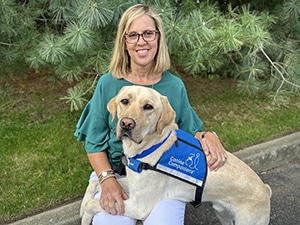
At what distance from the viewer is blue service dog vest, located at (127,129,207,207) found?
2533 millimetres

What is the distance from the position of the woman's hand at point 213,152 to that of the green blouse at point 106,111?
25 cm

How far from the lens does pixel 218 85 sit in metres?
5.75

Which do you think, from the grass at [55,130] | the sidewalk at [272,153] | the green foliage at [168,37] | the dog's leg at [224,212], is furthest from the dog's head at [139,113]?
the sidewalk at [272,153]

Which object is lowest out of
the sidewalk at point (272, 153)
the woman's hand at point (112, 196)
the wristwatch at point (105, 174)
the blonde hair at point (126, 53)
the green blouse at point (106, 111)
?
the sidewalk at point (272, 153)

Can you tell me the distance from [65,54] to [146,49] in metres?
1.07

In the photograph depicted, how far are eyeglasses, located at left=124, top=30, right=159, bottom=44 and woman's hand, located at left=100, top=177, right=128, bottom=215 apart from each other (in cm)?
95

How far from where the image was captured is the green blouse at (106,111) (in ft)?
8.92

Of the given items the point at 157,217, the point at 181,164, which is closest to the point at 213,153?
the point at 181,164

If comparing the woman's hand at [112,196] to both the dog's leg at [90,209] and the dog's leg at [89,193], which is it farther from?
the dog's leg at [89,193]

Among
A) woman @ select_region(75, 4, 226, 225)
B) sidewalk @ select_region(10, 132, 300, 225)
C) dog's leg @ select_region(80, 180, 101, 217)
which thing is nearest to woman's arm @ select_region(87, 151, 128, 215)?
woman @ select_region(75, 4, 226, 225)

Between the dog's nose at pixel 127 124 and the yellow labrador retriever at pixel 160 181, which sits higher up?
the dog's nose at pixel 127 124

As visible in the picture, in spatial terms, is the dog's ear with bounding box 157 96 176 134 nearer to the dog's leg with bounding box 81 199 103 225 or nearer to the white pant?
the white pant

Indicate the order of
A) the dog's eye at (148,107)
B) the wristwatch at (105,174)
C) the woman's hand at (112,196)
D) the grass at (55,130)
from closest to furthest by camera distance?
the dog's eye at (148,107), the woman's hand at (112,196), the wristwatch at (105,174), the grass at (55,130)

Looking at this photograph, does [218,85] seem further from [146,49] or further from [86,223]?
[86,223]
